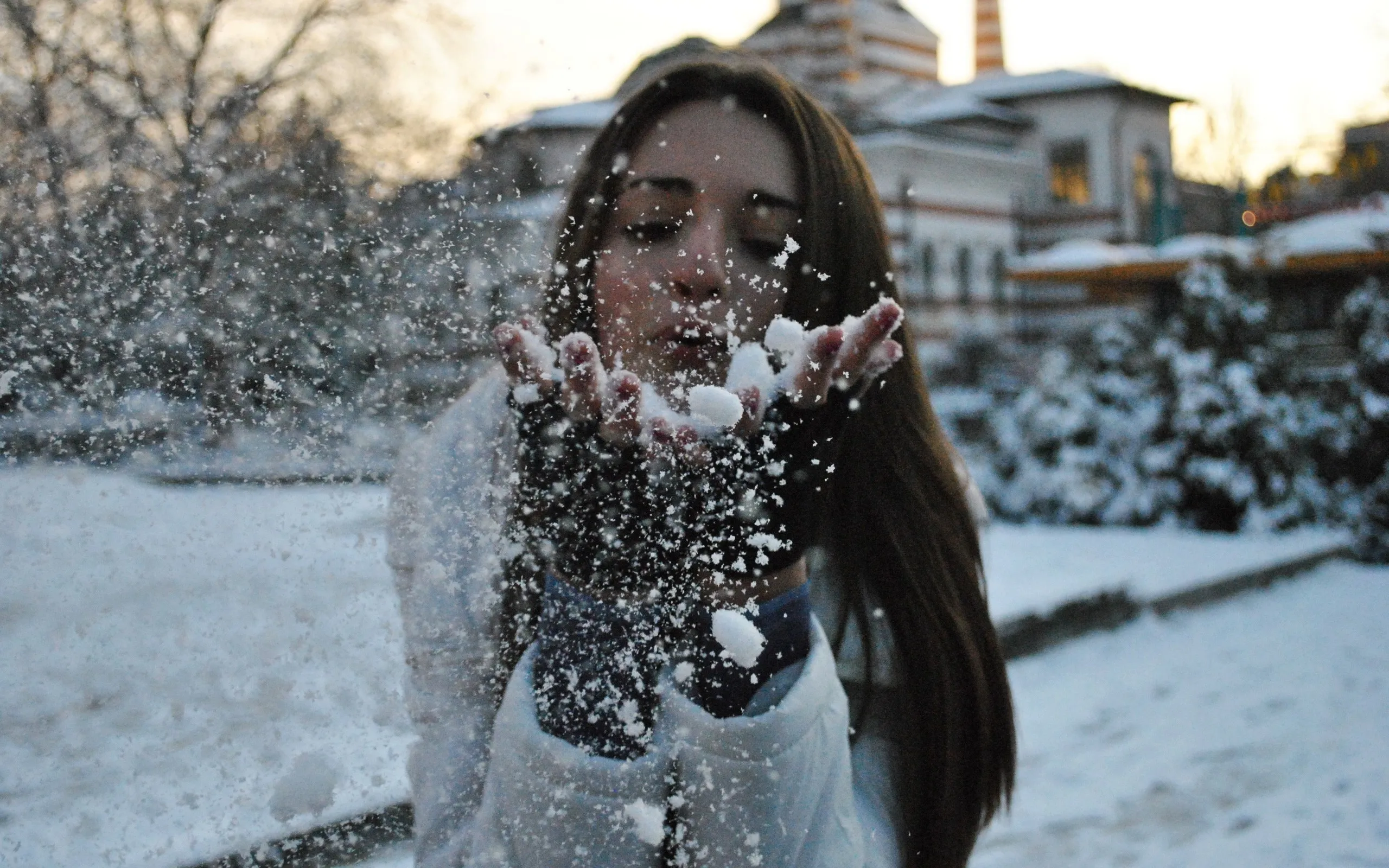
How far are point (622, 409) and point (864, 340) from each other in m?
0.17

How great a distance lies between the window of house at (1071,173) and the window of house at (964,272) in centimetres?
417

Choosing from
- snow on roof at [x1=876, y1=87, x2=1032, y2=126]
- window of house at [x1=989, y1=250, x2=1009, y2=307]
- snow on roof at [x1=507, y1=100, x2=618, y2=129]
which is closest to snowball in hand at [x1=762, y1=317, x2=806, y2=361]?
snow on roof at [x1=507, y1=100, x2=618, y2=129]

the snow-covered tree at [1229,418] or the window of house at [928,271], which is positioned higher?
the window of house at [928,271]

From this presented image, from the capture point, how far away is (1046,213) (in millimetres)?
17219

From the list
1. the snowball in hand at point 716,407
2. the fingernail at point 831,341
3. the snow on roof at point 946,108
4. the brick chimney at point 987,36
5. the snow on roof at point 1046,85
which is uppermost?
the brick chimney at point 987,36

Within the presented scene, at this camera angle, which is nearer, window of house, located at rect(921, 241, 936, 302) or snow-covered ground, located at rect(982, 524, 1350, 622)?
snow-covered ground, located at rect(982, 524, 1350, 622)

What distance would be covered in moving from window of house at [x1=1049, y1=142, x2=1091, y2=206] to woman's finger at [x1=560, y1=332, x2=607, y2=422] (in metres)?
18.2

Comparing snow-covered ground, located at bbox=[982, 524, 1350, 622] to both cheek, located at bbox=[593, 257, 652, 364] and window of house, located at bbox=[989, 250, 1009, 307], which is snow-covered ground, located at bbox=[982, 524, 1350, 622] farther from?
window of house, located at bbox=[989, 250, 1009, 307]

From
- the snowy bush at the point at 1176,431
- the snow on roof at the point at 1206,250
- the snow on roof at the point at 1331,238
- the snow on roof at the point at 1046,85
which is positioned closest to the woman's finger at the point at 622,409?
the snowy bush at the point at 1176,431

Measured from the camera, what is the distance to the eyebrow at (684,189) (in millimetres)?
799

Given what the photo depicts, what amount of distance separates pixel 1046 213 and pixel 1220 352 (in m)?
10.6

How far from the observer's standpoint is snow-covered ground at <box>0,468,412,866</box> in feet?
2.37

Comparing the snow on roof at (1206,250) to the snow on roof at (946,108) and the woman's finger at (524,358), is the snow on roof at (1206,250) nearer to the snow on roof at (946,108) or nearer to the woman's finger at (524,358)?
the snow on roof at (946,108)

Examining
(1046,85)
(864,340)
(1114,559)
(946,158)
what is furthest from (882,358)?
(1046,85)
